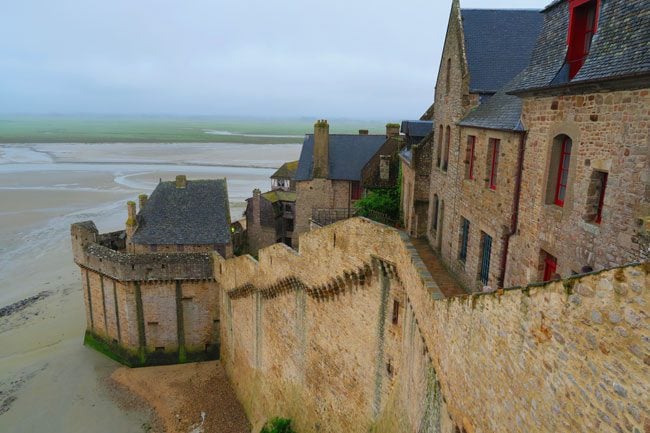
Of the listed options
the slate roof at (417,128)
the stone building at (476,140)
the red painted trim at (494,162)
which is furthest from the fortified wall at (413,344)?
the slate roof at (417,128)

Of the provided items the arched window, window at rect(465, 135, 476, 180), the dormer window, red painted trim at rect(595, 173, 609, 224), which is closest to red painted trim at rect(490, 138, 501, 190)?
window at rect(465, 135, 476, 180)

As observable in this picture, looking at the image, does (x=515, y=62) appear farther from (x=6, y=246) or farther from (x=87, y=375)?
(x=6, y=246)

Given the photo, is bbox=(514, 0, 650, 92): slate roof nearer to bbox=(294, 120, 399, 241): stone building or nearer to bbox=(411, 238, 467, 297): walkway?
bbox=(411, 238, 467, 297): walkway

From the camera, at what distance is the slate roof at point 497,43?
15406mm

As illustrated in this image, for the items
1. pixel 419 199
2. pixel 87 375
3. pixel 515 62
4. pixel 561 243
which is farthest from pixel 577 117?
pixel 87 375

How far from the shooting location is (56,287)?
1261 inches

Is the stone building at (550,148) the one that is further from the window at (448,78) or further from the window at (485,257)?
the window at (448,78)

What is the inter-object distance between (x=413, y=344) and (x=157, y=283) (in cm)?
1602

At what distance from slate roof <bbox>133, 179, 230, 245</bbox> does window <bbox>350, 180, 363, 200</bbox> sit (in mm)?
8577

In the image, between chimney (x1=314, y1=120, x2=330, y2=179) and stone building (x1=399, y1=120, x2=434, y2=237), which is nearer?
stone building (x1=399, y1=120, x2=434, y2=237)

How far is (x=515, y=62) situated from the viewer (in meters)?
15.7

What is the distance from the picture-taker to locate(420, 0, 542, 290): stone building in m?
11.9

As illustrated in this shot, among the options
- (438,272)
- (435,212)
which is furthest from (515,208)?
(435,212)

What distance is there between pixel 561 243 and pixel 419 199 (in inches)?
446
